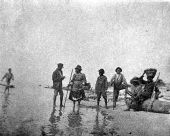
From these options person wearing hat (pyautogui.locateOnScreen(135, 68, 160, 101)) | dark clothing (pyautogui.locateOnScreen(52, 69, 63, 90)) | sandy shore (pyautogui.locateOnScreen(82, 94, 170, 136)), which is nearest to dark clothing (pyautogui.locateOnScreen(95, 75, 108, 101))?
dark clothing (pyautogui.locateOnScreen(52, 69, 63, 90))

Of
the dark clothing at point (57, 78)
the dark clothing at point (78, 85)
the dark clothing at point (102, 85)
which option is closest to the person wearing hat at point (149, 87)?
the dark clothing at point (78, 85)

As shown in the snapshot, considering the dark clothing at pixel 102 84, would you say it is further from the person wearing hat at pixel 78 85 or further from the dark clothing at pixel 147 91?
the dark clothing at pixel 147 91

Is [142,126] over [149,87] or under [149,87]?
under

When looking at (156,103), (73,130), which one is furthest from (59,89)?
(73,130)

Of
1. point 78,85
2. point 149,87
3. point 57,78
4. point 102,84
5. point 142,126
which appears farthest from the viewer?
point 57,78

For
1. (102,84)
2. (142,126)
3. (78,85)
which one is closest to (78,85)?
(78,85)

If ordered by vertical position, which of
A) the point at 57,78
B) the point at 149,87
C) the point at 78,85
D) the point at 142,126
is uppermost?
the point at 57,78

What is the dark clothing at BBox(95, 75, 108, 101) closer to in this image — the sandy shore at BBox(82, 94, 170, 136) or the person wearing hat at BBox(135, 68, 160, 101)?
the person wearing hat at BBox(135, 68, 160, 101)

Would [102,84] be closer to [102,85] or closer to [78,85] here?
[102,85]

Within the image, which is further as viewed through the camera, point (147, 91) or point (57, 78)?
point (57, 78)

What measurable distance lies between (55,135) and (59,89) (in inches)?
300

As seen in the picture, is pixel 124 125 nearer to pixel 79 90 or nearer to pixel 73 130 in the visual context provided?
pixel 73 130

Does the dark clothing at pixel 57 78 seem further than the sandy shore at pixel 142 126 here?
Yes

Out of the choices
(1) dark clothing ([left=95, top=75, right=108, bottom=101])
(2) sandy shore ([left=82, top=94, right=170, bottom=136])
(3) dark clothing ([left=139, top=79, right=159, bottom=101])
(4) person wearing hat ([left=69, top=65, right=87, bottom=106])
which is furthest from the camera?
(1) dark clothing ([left=95, top=75, right=108, bottom=101])
